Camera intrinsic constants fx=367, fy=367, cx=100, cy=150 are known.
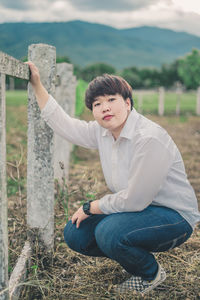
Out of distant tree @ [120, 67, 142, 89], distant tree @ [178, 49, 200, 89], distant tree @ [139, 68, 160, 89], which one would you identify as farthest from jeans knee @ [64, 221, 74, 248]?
distant tree @ [139, 68, 160, 89]

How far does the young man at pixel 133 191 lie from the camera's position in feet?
7.15

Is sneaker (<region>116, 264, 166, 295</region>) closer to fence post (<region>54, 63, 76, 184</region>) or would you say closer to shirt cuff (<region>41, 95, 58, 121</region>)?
shirt cuff (<region>41, 95, 58, 121</region>)

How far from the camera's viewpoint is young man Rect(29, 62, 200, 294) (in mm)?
2180

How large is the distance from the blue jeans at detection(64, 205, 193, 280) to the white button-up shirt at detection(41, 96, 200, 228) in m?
0.06

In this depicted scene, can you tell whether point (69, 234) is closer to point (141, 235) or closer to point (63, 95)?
point (141, 235)

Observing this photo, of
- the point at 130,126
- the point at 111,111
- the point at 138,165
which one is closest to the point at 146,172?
the point at 138,165

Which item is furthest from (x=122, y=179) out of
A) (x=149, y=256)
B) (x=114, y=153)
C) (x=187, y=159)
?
(x=187, y=159)

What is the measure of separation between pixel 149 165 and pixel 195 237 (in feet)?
5.04

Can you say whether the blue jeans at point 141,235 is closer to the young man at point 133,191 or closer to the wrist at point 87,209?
the young man at point 133,191

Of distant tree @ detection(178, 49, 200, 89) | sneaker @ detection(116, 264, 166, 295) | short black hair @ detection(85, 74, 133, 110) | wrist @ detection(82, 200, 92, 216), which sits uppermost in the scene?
distant tree @ detection(178, 49, 200, 89)

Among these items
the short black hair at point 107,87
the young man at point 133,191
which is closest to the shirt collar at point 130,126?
the young man at point 133,191

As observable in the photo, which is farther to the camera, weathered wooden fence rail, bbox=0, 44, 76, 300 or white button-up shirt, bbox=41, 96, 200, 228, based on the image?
weathered wooden fence rail, bbox=0, 44, 76, 300

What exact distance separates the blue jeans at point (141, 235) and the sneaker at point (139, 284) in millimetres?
36

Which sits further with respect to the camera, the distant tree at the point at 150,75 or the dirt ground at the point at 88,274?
the distant tree at the point at 150,75
